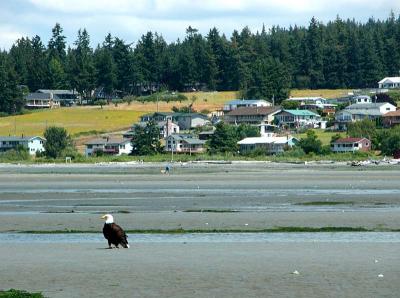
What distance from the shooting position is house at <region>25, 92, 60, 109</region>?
12938 cm

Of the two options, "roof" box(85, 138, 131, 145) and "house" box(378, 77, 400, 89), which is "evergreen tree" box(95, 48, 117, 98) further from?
"roof" box(85, 138, 131, 145)

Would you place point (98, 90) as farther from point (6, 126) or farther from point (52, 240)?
point (52, 240)

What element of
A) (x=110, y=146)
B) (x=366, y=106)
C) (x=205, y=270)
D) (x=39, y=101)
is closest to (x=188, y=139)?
(x=110, y=146)

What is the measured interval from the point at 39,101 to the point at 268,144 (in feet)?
164

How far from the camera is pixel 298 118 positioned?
106125 millimetres

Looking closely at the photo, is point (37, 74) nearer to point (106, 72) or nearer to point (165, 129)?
point (106, 72)

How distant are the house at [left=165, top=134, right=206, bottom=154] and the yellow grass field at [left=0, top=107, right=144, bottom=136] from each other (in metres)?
15.4

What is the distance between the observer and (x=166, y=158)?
278 feet

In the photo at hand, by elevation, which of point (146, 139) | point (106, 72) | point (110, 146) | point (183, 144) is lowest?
point (183, 144)

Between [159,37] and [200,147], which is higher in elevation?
[159,37]

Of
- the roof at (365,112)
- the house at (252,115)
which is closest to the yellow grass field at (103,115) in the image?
the house at (252,115)

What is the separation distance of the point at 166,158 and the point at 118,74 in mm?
50927

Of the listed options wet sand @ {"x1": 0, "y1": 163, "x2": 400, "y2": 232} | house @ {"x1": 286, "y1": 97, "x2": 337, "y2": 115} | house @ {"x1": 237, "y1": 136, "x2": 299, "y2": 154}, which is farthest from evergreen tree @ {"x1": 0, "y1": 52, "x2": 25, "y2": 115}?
wet sand @ {"x1": 0, "y1": 163, "x2": 400, "y2": 232}

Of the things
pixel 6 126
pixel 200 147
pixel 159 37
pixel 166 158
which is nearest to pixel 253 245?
pixel 166 158
